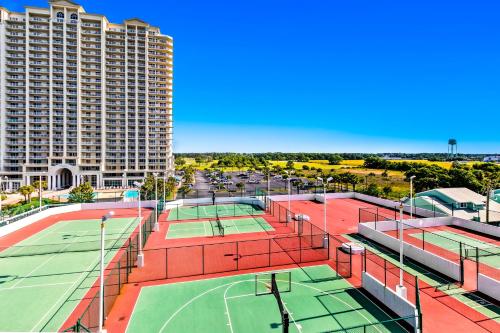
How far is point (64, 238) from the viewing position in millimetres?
26781

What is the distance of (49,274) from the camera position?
18.5 meters

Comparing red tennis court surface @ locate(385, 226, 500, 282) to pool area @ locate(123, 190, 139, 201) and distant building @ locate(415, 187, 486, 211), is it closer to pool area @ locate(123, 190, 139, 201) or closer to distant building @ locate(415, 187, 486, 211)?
distant building @ locate(415, 187, 486, 211)

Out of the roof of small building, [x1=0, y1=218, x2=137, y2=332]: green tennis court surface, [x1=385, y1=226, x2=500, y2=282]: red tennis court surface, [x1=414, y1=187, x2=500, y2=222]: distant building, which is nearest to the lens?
[x1=0, y1=218, x2=137, y2=332]: green tennis court surface

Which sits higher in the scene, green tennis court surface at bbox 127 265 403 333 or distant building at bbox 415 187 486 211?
distant building at bbox 415 187 486 211

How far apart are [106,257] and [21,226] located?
16.0m

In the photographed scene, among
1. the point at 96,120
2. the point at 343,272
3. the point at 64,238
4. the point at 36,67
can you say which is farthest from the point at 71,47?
the point at 343,272

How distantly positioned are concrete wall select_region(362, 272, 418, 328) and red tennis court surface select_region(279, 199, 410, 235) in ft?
39.8

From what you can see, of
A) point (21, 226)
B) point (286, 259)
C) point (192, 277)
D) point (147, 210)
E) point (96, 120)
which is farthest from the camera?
point (96, 120)

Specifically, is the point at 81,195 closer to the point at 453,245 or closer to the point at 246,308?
the point at 246,308

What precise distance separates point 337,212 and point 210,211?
1620 centimetres

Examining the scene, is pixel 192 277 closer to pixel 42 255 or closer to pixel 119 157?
pixel 42 255

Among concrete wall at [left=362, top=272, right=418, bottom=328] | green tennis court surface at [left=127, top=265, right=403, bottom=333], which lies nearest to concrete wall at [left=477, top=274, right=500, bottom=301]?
concrete wall at [left=362, top=272, right=418, bottom=328]

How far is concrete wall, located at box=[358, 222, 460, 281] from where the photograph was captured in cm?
1678

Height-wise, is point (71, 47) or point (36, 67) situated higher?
point (71, 47)
